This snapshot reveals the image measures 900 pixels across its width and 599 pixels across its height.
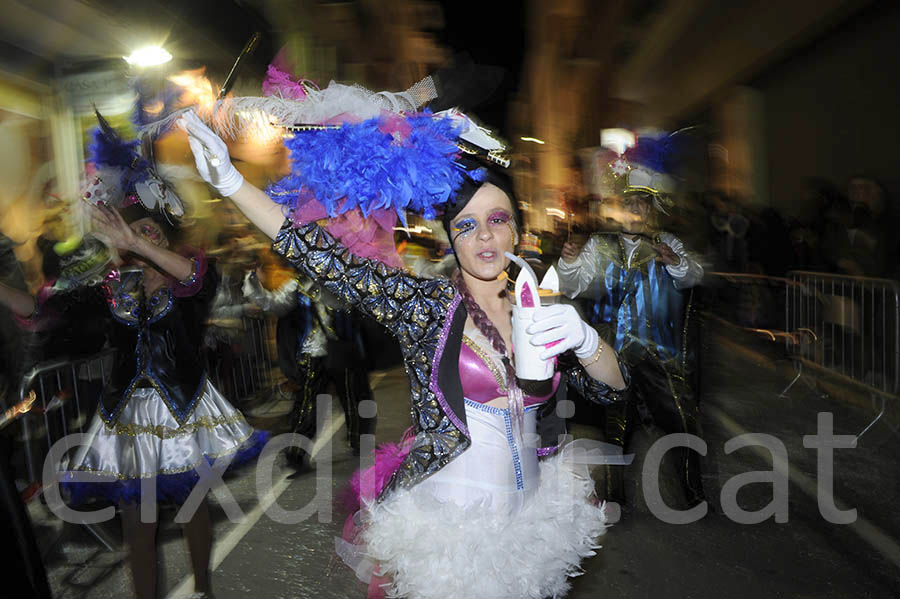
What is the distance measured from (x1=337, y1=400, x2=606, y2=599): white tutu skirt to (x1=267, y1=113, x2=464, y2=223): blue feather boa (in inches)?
29.6

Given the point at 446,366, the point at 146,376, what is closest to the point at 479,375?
the point at 446,366

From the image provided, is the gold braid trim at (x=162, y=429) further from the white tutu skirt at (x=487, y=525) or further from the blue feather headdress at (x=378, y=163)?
the blue feather headdress at (x=378, y=163)

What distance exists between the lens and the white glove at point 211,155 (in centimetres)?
221

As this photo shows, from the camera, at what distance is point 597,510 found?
2.45 meters

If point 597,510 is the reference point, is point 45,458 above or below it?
below

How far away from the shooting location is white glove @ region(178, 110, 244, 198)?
7.25 ft

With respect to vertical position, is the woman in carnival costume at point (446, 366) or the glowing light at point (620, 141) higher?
the glowing light at point (620, 141)

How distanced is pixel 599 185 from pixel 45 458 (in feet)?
14.1

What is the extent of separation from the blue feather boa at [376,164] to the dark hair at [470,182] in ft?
0.35

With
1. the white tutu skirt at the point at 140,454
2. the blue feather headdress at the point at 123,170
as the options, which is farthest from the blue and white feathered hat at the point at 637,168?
the white tutu skirt at the point at 140,454

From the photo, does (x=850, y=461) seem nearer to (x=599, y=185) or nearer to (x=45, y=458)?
(x=599, y=185)

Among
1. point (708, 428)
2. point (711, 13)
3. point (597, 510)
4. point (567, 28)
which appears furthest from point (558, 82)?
point (597, 510)

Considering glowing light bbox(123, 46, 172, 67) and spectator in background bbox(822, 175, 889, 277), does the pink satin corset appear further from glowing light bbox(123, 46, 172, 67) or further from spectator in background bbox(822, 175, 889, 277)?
spectator in background bbox(822, 175, 889, 277)

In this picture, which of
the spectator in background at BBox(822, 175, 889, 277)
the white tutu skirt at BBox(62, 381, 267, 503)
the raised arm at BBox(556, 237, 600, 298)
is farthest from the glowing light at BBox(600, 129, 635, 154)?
the spectator in background at BBox(822, 175, 889, 277)
